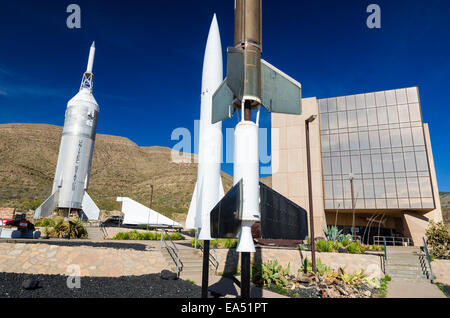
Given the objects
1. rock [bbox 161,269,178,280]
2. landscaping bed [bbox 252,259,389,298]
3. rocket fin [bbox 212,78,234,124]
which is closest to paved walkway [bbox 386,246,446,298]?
landscaping bed [bbox 252,259,389,298]

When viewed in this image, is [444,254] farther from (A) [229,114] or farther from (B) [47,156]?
(B) [47,156]

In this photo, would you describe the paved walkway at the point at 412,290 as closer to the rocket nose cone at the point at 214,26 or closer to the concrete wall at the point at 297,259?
the concrete wall at the point at 297,259

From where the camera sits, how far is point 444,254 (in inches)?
577

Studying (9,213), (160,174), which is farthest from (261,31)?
(160,174)

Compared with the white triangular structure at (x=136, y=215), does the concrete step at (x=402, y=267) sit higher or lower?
lower

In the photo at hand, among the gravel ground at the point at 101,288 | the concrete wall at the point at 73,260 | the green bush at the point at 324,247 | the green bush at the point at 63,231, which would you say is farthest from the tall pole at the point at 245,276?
the green bush at the point at 63,231

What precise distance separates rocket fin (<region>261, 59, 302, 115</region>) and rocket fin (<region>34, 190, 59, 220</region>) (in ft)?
86.2

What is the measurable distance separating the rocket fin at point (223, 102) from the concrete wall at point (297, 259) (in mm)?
7792

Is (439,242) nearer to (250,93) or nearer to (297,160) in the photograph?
(297,160)

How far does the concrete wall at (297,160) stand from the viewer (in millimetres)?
29109

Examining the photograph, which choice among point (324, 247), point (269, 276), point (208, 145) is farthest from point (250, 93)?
point (324, 247)

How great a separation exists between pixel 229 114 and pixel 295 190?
24125mm

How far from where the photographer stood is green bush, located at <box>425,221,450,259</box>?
1480 cm

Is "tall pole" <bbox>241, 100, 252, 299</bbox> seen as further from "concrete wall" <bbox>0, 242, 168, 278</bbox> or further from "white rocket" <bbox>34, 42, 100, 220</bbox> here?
"white rocket" <bbox>34, 42, 100, 220</bbox>
